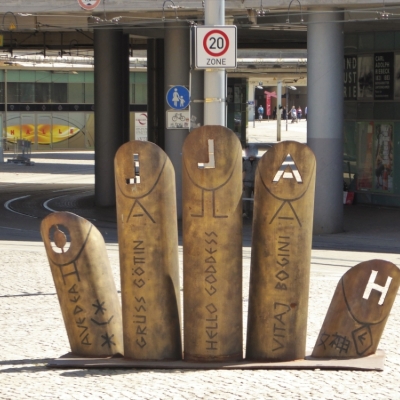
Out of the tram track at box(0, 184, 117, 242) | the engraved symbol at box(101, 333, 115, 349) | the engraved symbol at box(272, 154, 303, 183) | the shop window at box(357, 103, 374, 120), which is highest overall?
the shop window at box(357, 103, 374, 120)

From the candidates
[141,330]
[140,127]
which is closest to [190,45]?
[141,330]

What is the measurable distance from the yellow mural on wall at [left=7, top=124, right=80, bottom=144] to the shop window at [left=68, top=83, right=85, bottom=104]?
1.46 metres

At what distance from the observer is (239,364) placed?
6.76 meters

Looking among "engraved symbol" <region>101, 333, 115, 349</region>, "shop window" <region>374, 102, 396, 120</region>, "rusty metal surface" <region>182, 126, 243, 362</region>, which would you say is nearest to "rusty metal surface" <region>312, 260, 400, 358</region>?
"rusty metal surface" <region>182, 126, 243, 362</region>

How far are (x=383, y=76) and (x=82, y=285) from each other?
16.9 meters

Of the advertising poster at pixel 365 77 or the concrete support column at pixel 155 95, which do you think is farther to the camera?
the concrete support column at pixel 155 95

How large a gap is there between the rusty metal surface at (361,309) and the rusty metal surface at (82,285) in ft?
5.59

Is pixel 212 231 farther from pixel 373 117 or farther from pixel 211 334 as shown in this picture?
pixel 373 117

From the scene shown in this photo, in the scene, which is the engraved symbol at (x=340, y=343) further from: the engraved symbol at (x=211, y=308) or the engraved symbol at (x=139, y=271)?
the engraved symbol at (x=139, y=271)

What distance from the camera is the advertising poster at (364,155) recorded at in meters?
23.2

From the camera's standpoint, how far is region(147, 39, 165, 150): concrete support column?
2866 centimetres

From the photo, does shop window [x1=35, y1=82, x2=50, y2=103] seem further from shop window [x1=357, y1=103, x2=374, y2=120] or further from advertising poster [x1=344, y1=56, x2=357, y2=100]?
shop window [x1=357, y1=103, x2=374, y2=120]

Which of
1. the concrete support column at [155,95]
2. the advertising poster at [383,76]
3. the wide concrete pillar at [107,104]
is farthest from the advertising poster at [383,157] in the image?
the concrete support column at [155,95]

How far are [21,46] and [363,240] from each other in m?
20.7
